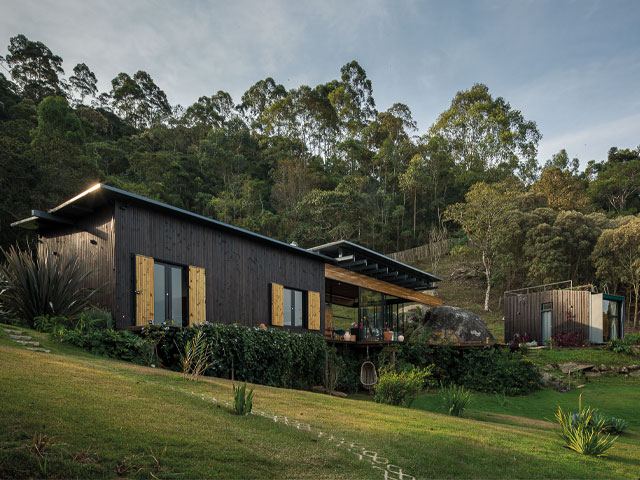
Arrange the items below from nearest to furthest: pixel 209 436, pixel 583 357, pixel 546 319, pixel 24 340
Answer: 1. pixel 209 436
2. pixel 24 340
3. pixel 583 357
4. pixel 546 319

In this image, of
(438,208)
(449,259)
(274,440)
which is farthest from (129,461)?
(438,208)

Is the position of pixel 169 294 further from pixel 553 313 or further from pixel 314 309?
pixel 553 313

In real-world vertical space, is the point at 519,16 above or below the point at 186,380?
above

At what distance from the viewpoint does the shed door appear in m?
21.9

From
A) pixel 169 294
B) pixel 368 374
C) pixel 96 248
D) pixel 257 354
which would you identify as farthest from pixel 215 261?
pixel 368 374

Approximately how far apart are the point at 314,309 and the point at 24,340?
9281 millimetres

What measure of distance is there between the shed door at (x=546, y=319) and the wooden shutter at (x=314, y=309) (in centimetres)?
1293

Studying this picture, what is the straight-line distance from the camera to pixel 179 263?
11.1 meters

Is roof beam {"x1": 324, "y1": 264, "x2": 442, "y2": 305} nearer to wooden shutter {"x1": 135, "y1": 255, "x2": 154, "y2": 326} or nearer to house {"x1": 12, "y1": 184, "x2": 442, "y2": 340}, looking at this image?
house {"x1": 12, "y1": 184, "x2": 442, "y2": 340}

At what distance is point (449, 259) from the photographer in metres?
39.3

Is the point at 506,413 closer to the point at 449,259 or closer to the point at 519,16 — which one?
the point at 519,16

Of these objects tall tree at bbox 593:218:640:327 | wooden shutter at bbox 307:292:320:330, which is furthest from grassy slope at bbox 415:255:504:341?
wooden shutter at bbox 307:292:320:330

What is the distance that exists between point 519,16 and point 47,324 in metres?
15.6

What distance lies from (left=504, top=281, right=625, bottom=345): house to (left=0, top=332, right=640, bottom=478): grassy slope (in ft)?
50.9
